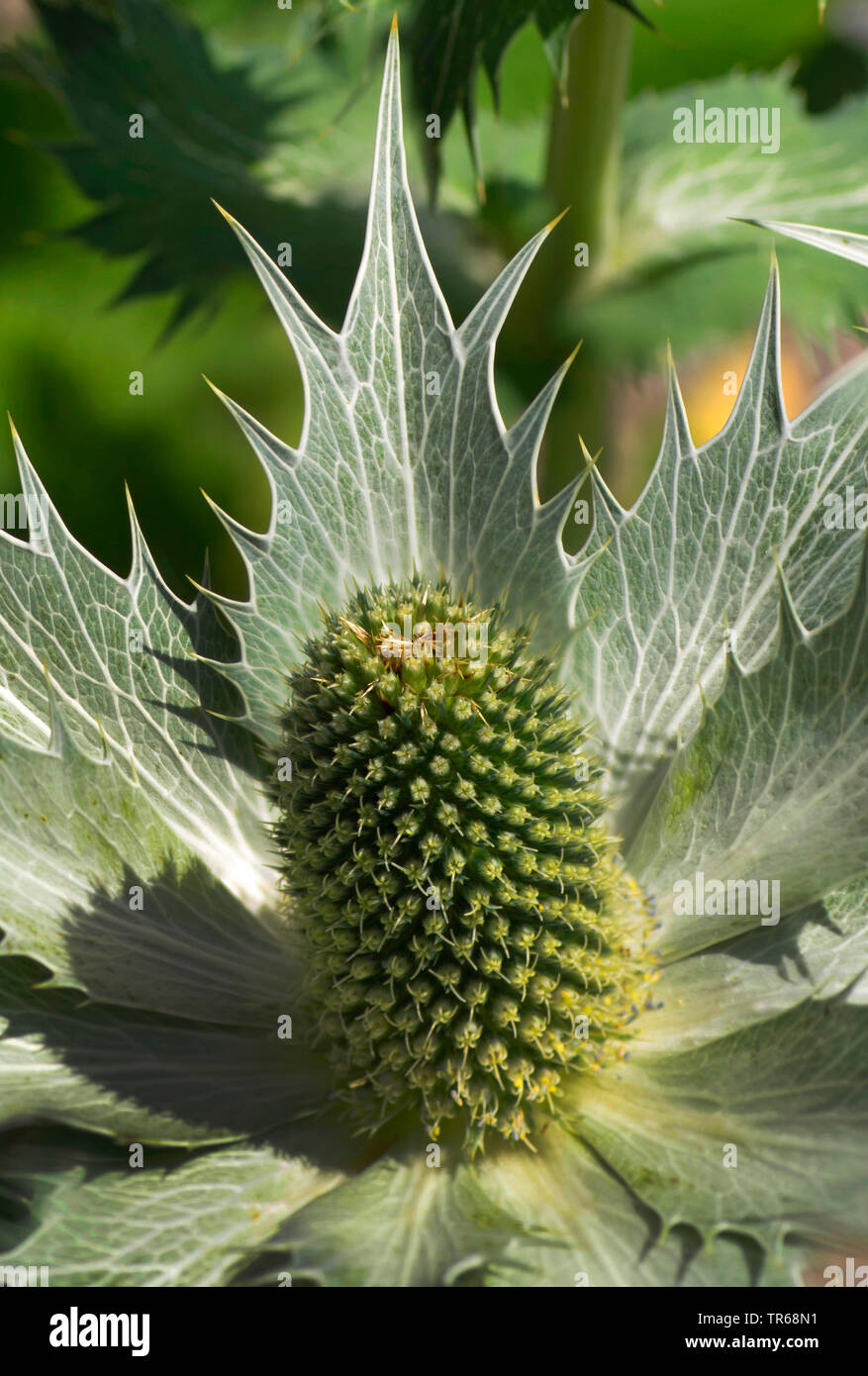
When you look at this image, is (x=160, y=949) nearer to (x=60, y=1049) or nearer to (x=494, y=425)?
(x=60, y=1049)

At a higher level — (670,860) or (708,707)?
(708,707)

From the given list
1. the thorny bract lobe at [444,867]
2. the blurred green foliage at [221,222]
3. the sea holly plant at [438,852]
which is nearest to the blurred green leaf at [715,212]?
the blurred green foliage at [221,222]

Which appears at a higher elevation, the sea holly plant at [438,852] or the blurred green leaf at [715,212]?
the blurred green leaf at [715,212]

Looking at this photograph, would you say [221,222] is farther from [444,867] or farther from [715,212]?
[444,867]

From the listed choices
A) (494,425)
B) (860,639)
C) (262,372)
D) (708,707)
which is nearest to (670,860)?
(708,707)

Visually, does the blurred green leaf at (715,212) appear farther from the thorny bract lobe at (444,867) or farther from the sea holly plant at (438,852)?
the thorny bract lobe at (444,867)

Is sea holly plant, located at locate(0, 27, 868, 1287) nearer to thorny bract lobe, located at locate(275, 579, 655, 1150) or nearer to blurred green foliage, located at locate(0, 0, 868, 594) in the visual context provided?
thorny bract lobe, located at locate(275, 579, 655, 1150)
